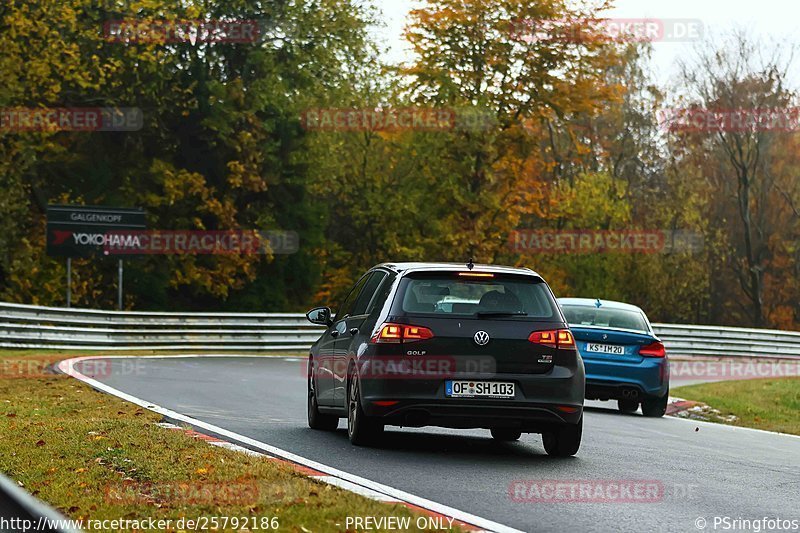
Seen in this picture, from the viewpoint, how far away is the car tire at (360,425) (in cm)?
1203

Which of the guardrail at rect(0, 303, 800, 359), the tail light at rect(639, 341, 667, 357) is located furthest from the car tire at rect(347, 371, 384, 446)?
the guardrail at rect(0, 303, 800, 359)

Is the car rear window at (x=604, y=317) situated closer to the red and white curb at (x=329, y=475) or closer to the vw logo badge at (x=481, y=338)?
the red and white curb at (x=329, y=475)

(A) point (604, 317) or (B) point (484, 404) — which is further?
(A) point (604, 317)

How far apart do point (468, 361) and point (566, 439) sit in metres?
1.13

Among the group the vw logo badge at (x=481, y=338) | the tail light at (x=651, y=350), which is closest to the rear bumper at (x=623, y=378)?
the tail light at (x=651, y=350)

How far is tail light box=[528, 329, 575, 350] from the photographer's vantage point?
1185 cm

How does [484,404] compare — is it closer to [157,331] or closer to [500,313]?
[500,313]

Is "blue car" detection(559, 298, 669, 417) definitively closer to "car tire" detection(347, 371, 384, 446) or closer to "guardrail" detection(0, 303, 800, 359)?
"car tire" detection(347, 371, 384, 446)

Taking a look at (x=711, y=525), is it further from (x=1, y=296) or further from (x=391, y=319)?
(x=1, y=296)

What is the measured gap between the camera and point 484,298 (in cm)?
1203

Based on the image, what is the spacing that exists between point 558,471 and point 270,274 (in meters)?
39.7

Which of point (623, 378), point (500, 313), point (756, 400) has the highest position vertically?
point (500, 313)

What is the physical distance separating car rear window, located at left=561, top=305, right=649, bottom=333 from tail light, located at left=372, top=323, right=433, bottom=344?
8.74 m

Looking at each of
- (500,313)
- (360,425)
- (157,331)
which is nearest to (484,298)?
(500,313)
